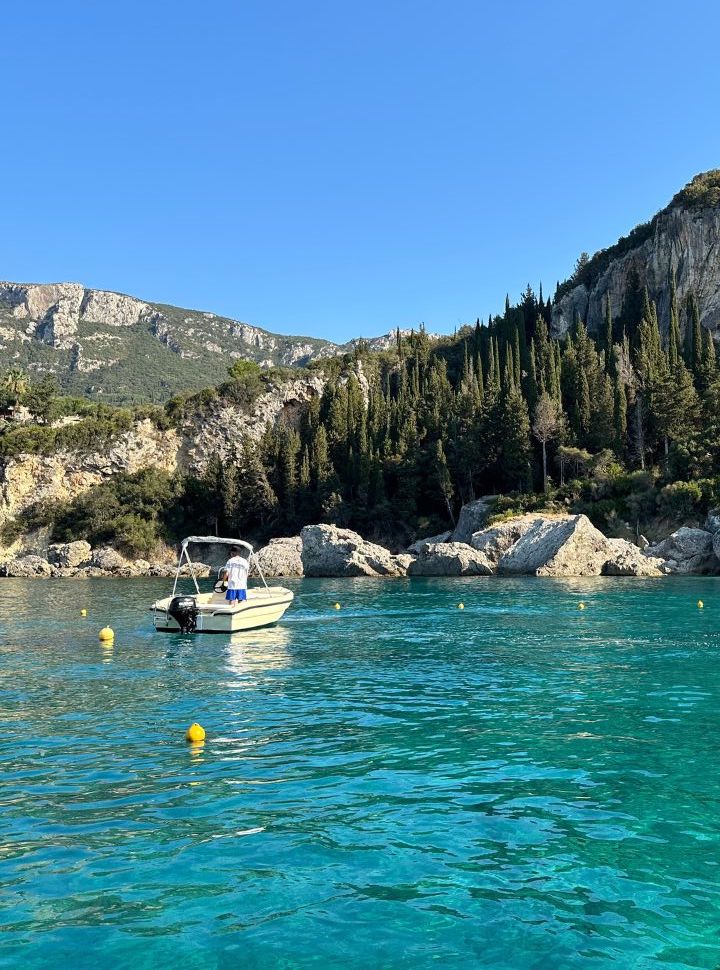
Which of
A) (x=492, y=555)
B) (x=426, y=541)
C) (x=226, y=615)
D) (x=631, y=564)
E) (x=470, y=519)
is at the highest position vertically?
(x=470, y=519)

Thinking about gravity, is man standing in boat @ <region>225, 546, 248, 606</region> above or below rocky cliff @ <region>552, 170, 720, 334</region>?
below

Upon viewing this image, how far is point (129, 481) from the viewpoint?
338 feet

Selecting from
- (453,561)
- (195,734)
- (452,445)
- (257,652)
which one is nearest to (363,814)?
(195,734)

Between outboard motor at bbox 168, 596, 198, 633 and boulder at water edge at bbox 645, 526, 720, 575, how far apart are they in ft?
133

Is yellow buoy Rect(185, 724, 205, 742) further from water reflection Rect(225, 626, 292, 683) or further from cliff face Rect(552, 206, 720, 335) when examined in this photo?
cliff face Rect(552, 206, 720, 335)

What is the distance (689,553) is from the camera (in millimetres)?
58812

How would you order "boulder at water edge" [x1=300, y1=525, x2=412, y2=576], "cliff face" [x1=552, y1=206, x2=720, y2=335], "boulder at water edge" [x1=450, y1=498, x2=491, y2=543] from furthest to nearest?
1. "cliff face" [x1=552, y1=206, x2=720, y2=335]
2. "boulder at water edge" [x1=450, y1=498, x2=491, y2=543]
3. "boulder at water edge" [x1=300, y1=525, x2=412, y2=576]

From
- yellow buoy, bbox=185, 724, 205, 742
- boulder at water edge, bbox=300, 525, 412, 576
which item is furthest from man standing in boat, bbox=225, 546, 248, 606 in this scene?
boulder at water edge, bbox=300, 525, 412, 576

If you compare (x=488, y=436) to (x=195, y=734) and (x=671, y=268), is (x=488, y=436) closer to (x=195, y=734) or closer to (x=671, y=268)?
(x=671, y=268)

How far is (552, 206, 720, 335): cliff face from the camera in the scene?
10806 cm

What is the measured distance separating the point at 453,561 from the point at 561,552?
9.35m

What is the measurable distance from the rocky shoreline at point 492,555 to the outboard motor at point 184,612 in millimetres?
35941

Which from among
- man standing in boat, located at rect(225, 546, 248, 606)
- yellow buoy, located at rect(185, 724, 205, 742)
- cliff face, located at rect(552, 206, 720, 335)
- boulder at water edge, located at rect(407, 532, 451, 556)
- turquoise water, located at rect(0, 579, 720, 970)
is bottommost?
turquoise water, located at rect(0, 579, 720, 970)

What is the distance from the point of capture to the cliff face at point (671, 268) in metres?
108
